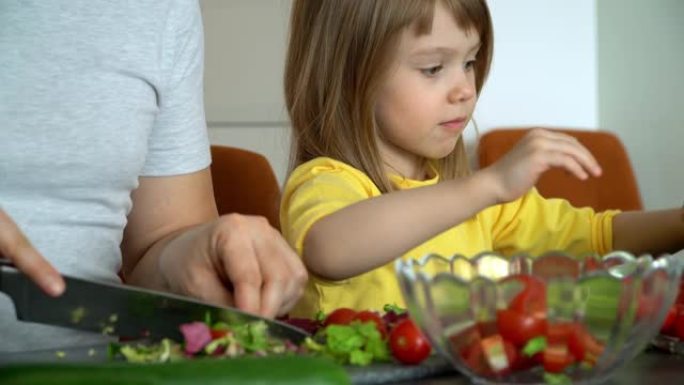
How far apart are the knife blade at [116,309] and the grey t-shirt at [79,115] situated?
11.6 inches

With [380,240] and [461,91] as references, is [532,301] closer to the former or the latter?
[380,240]

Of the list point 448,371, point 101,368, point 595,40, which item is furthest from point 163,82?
point 595,40

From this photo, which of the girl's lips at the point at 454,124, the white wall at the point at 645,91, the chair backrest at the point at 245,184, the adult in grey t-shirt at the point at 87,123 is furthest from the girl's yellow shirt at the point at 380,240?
the white wall at the point at 645,91

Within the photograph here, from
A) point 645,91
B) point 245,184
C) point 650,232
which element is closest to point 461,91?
point 650,232

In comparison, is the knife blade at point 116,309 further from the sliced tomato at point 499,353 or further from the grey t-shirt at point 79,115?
the grey t-shirt at point 79,115

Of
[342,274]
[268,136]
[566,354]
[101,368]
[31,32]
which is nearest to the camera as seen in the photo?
[101,368]

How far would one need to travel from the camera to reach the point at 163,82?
120 centimetres

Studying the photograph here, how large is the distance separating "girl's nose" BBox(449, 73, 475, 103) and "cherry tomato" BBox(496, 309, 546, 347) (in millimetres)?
805

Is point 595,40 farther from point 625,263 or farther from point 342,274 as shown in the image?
point 625,263

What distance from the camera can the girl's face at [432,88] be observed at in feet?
4.87

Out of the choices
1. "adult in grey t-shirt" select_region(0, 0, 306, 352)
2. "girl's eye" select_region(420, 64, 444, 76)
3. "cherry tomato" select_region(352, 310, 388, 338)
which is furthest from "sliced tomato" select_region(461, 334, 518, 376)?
"girl's eye" select_region(420, 64, 444, 76)

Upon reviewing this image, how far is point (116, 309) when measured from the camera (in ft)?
2.65

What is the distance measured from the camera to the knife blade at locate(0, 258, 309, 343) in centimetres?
78

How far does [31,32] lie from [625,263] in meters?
0.65
